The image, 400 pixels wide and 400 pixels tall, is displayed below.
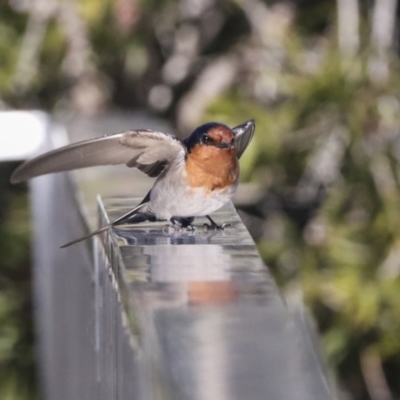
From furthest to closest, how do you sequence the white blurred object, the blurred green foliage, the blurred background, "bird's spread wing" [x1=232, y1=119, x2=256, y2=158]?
1. the blurred green foliage
2. the blurred background
3. the white blurred object
4. "bird's spread wing" [x1=232, y1=119, x2=256, y2=158]

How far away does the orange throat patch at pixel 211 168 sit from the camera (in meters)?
1.04

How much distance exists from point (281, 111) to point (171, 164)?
169 centimetres

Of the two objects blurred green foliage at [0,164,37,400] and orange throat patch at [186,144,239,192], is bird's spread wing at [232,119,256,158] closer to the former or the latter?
orange throat patch at [186,144,239,192]

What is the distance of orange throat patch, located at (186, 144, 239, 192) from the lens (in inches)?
41.1

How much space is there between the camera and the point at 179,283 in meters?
0.81

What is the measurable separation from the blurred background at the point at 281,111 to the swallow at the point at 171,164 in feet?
4.52

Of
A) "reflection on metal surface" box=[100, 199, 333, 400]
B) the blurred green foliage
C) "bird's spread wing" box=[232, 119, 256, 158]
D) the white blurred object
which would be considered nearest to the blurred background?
the blurred green foliage

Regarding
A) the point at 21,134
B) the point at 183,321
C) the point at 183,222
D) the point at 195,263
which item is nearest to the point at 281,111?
the point at 21,134

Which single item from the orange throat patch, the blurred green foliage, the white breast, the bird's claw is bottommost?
the blurred green foliage

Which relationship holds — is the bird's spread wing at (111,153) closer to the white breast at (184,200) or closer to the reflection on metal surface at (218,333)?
the white breast at (184,200)

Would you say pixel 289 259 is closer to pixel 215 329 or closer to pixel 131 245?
pixel 131 245

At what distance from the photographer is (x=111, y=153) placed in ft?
3.64

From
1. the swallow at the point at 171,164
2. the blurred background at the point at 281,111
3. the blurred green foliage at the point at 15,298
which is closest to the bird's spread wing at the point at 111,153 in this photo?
the swallow at the point at 171,164

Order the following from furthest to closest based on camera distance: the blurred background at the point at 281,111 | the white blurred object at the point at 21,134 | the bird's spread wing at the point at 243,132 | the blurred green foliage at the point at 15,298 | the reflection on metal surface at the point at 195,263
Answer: the blurred green foliage at the point at 15,298, the blurred background at the point at 281,111, the white blurred object at the point at 21,134, the bird's spread wing at the point at 243,132, the reflection on metal surface at the point at 195,263
